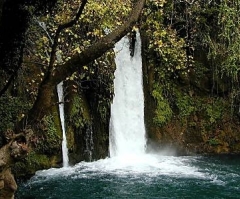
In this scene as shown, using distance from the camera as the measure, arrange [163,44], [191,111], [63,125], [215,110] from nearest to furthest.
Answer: [63,125] < [163,44] < [191,111] < [215,110]

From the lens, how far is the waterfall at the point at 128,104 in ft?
43.5

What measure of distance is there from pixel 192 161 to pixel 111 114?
110 inches

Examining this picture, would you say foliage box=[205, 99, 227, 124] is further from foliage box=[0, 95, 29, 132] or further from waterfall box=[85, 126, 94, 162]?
foliage box=[0, 95, 29, 132]

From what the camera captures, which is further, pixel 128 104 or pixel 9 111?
pixel 128 104

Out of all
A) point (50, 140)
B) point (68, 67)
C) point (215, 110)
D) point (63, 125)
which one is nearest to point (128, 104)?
point (63, 125)

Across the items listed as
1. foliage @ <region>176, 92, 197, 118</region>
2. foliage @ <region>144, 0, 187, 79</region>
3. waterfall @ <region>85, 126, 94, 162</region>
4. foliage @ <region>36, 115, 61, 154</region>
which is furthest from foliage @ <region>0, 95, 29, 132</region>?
foliage @ <region>176, 92, 197, 118</region>

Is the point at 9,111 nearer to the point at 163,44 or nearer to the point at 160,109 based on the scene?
the point at 163,44

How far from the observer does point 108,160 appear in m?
12.1

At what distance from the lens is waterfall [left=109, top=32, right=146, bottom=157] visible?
1327 centimetres

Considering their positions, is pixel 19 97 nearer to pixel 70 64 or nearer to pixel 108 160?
pixel 108 160

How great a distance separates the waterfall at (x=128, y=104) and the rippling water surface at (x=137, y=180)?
3.21 ft

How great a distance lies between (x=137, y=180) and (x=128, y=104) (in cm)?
412

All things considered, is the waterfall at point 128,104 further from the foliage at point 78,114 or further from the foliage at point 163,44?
the foliage at point 78,114

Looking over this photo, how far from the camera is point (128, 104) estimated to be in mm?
13750
